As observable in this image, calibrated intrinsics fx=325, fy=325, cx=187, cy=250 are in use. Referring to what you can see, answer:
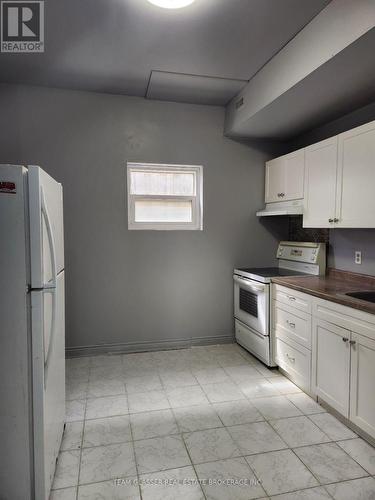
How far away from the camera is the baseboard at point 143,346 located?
3.37m

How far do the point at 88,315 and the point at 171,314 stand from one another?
2.89ft

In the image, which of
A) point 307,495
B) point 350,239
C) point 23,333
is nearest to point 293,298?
point 350,239

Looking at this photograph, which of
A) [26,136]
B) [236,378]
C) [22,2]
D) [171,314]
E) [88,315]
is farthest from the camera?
[171,314]

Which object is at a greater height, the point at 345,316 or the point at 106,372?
the point at 345,316

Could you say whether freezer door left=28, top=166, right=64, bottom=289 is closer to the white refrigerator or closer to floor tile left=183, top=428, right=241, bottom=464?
the white refrigerator

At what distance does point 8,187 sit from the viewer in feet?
4.58

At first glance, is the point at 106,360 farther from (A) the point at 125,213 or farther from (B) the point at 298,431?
(B) the point at 298,431

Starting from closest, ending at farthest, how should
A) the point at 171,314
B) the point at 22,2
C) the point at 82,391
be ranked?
the point at 22,2
the point at 82,391
the point at 171,314

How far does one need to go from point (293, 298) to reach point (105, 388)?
69.4 inches

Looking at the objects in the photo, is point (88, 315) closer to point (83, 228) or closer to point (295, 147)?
point (83, 228)

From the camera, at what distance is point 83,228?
3307mm

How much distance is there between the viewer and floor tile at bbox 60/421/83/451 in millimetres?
2004

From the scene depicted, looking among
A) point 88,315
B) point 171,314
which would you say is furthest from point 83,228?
point 171,314

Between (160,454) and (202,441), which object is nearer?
(160,454)
